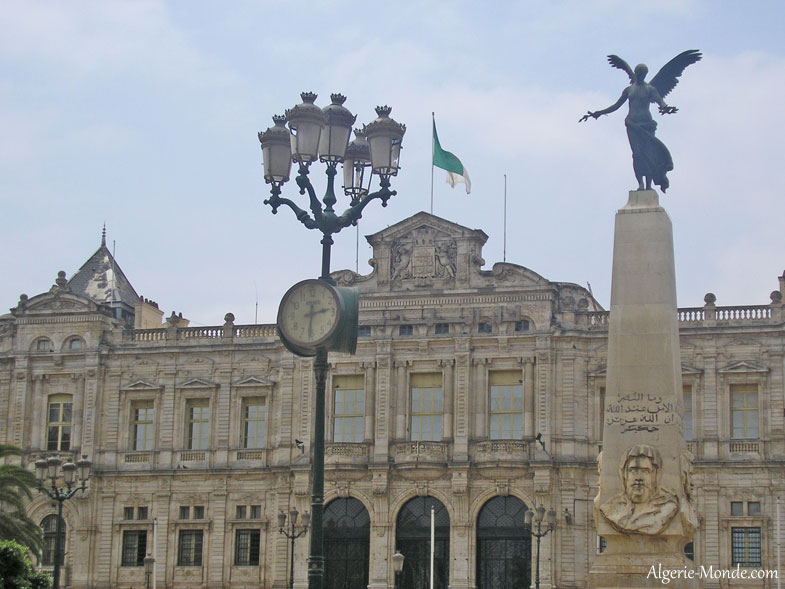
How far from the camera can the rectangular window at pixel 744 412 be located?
48.8m

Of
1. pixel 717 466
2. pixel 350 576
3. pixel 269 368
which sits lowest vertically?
pixel 350 576

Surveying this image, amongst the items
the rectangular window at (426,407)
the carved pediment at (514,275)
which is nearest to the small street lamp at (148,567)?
the rectangular window at (426,407)

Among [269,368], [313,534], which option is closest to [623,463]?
[313,534]

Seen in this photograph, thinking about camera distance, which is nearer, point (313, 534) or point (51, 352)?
point (313, 534)

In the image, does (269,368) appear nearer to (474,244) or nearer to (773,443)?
(474,244)

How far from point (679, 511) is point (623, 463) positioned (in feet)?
3.78

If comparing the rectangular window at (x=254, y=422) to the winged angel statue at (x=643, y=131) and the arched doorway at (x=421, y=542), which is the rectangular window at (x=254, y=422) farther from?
the winged angel statue at (x=643, y=131)

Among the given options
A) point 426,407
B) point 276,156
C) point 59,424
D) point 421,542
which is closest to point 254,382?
point 426,407

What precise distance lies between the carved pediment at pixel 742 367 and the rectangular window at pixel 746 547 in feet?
17.0

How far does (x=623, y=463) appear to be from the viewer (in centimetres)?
2361

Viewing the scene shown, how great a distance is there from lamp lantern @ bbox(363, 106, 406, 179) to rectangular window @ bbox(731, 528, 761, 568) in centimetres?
3137

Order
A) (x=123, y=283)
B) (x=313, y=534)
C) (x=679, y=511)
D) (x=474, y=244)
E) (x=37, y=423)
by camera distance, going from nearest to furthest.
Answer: (x=313, y=534), (x=679, y=511), (x=474, y=244), (x=37, y=423), (x=123, y=283)

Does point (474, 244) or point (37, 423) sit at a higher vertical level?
point (474, 244)

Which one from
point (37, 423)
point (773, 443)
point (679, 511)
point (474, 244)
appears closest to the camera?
point (679, 511)
